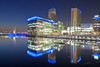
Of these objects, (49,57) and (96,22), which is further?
(96,22)

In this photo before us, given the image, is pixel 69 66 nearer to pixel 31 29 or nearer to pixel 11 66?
pixel 11 66

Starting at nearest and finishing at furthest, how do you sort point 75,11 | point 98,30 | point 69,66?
1. point 69,66
2. point 98,30
3. point 75,11

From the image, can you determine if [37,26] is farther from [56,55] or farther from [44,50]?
[56,55]

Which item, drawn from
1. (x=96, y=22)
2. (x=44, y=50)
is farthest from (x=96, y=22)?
(x=44, y=50)

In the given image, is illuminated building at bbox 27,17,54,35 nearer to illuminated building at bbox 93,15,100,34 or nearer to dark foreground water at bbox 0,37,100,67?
illuminated building at bbox 93,15,100,34

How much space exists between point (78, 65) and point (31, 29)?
11439 centimetres

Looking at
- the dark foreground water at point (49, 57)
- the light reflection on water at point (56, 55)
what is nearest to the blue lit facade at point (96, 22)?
the light reflection on water at point (56, 55)

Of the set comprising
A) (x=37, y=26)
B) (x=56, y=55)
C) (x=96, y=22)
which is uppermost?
(x=96, y=22)

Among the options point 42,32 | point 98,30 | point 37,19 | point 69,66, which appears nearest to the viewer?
point 69,66

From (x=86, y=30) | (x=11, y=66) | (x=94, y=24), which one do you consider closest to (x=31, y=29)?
(x=86, y=30)

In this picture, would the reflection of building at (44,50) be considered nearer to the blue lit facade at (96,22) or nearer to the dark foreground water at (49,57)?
the dark foreground water at (49,57)

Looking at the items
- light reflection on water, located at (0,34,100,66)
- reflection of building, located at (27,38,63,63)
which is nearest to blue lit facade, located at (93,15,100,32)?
reflection of building, located at (27,38,63,63)

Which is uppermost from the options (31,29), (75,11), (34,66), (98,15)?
(75,11)

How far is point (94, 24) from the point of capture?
507 ft
